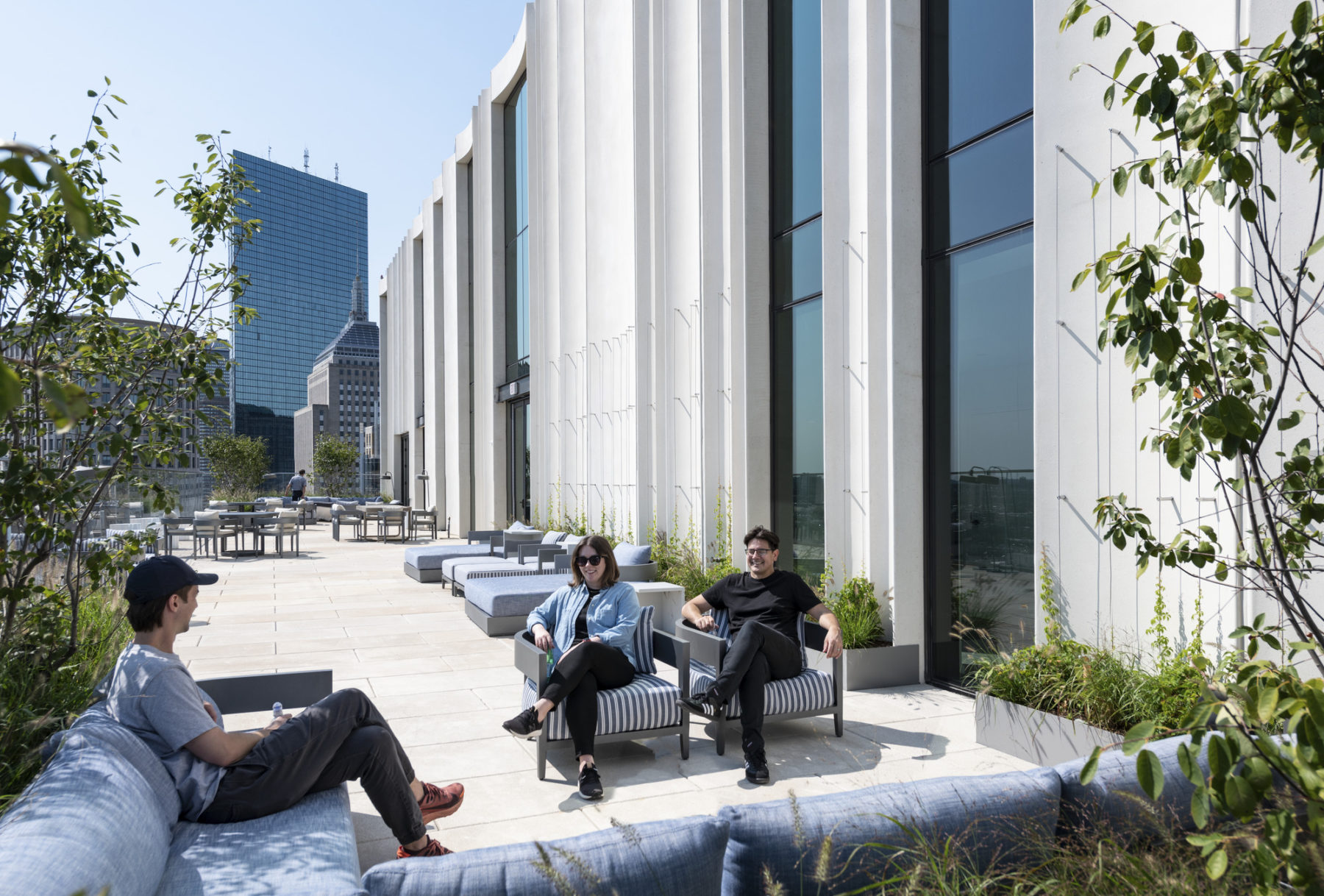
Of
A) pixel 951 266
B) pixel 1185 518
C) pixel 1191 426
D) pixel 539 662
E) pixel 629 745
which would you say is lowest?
pixel 629 745

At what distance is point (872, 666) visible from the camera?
6.59 metres

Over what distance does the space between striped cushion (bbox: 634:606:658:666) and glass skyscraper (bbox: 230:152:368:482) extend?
103m

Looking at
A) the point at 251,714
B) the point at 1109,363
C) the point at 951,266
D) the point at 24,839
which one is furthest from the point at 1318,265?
the point at 251,714

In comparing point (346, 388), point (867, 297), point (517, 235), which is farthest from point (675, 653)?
point (346, 388)

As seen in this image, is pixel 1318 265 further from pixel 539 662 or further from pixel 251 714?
pixel 251 714

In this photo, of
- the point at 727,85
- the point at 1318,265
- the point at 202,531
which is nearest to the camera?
the point at 1318,265

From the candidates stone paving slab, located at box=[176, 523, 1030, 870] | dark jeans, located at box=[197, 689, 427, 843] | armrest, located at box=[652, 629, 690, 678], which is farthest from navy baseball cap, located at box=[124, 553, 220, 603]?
armrest, located at box=[652, 629, 690, 678]

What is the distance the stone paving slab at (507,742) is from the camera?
167 inches

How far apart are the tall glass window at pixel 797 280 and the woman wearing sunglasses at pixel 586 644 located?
3435 mm

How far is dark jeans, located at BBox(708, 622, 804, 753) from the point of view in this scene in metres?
4.82

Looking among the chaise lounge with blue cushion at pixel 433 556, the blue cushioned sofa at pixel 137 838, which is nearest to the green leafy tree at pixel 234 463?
the chaise lounge with blue cushion at pixel 433 556

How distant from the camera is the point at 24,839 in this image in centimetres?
208

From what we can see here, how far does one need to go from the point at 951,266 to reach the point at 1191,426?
4560 mm

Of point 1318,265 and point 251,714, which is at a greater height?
point 1318,265
